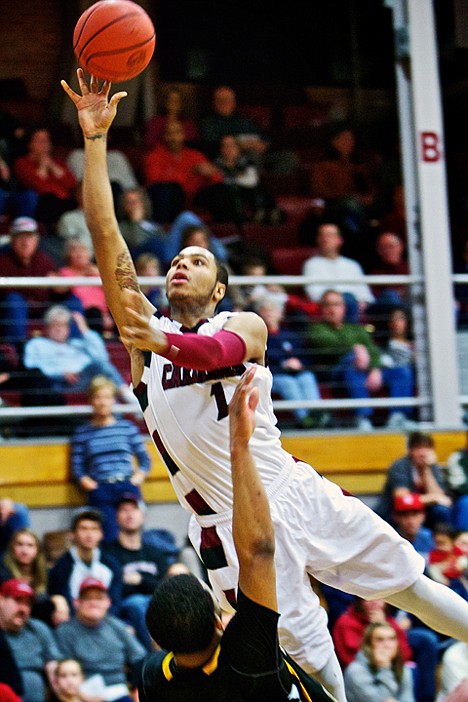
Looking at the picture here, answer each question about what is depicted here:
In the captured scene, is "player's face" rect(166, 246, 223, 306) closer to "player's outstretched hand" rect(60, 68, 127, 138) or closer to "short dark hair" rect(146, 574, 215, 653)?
→ "player's outstretched hand" rect(60, 68, 127, 138)

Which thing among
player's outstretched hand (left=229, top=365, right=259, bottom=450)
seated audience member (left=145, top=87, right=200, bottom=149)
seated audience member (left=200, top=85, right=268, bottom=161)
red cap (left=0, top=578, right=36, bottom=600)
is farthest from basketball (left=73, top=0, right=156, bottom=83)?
seated audience member (left=200, top=85, right=268, bottom=161)

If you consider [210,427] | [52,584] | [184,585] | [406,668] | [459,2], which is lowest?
[406,668]

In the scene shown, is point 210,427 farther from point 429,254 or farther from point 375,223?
point 375,223

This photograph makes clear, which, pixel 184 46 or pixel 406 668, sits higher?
pixel 184 46

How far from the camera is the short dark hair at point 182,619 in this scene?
3.54 meters

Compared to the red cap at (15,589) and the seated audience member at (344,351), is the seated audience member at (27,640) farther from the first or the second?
the seated audience member at (344,351)

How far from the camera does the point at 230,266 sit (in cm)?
1048

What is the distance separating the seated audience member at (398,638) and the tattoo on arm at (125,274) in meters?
3.88

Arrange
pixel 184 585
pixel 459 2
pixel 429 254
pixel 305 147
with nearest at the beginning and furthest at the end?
pixel 184 585, pixel 429 254, pixel 459 2, pixel 305 147

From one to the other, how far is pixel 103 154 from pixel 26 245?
4.73 m

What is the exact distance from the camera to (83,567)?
813 centimetres

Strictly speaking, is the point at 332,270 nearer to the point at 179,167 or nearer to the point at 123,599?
the point at 179,167

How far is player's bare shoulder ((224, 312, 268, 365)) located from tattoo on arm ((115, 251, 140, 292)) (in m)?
0.40

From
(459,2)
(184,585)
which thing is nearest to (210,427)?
(184,585)
